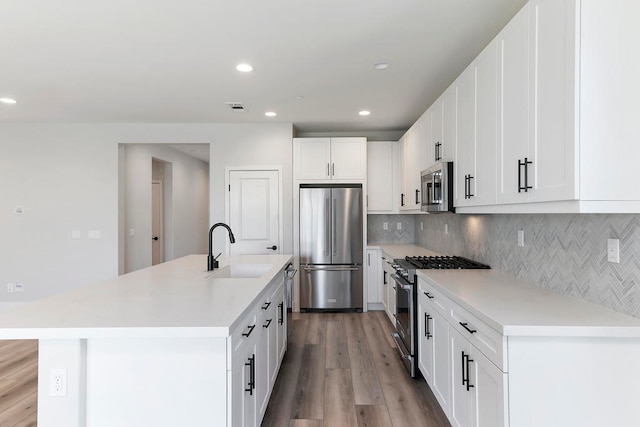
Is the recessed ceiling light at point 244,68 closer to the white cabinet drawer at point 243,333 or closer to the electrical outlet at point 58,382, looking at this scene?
the white cabinet drawer at point 243,333

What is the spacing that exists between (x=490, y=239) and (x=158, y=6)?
9.56ft

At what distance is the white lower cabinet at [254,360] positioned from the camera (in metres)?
1.49

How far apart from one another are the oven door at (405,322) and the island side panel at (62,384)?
86.2 inches

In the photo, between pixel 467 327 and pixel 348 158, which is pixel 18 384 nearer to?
pixel 467 327

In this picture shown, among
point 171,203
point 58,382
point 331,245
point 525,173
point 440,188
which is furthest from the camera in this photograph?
point 171,203

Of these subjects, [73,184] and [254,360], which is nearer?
[254,360]

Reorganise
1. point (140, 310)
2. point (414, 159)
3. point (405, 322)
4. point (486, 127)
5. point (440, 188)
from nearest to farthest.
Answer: point (140, 310)
point (486, 127)
point (440, 188)
point (405, 322)
point (414, 159)

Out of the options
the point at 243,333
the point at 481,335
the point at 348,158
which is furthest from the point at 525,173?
the point at 348,158

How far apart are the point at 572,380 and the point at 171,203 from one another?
678 centimetres

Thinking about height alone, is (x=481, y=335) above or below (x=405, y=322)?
above

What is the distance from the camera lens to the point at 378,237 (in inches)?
207

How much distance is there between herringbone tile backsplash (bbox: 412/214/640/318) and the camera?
5.01 ft

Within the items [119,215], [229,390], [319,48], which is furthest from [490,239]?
[119,215]

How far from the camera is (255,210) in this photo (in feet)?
15.7
